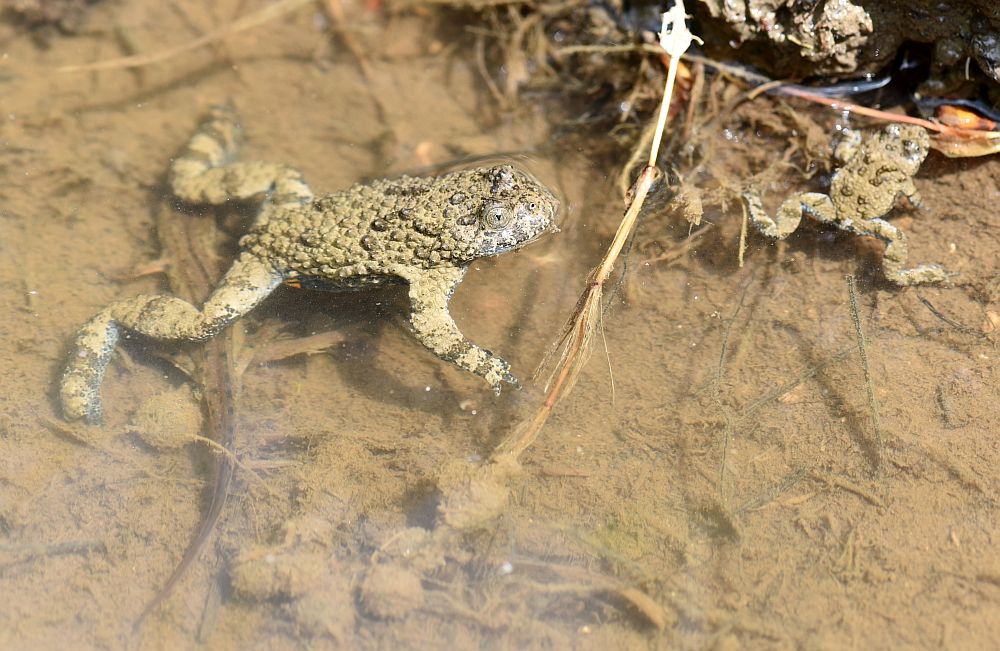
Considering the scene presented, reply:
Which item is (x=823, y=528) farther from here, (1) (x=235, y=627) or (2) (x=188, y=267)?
(2) (x=188, y=267)

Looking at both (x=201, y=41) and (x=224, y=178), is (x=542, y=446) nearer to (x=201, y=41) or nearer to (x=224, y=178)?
(x=224, y=178)

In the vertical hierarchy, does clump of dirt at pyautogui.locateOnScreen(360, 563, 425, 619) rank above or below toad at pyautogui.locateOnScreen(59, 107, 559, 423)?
below

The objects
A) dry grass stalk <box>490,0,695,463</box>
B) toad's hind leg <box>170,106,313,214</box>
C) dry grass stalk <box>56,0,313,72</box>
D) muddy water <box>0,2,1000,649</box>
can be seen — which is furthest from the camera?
dry grass stalk <box>56,0,313,72</box>

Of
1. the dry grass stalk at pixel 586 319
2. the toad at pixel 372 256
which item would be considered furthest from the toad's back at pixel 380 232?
the dry grass stalk at pixel 586 319

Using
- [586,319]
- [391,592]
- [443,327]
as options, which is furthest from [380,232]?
[391,592]

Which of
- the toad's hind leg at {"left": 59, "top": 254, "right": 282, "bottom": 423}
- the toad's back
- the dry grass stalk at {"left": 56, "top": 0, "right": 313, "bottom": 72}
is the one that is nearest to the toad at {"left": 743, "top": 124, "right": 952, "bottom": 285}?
the toad's back

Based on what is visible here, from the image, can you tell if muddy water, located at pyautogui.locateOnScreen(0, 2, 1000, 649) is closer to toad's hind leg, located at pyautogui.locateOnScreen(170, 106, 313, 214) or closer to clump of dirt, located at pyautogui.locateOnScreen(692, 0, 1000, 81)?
toad's hind leg, located at pyautogui.locateOnScreen(170, 106, 313, 214)

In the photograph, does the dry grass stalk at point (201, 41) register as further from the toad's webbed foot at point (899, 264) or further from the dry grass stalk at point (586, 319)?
the toad's webbed foot at point (899, 264)
